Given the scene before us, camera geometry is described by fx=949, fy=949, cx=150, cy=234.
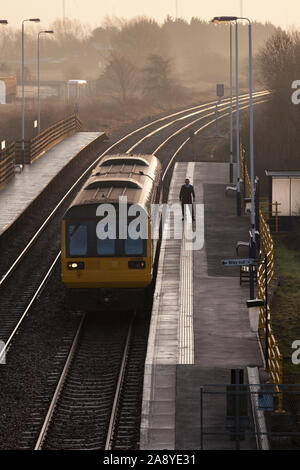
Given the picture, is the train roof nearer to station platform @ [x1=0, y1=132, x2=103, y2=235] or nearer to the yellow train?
the yellow train

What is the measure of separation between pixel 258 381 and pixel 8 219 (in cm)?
1744

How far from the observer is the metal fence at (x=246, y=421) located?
15.5 metres

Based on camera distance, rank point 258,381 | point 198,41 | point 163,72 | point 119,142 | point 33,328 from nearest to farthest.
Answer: point 258,381, point 33,328, point 119,142, point 163,72, point 198,41

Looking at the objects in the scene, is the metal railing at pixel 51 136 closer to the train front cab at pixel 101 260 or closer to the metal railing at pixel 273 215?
the metal railing at pixel 273 215

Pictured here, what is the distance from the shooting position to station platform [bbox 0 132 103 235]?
3584cm

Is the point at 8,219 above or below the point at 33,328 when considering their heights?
above

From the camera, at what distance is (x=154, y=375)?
61.6ft

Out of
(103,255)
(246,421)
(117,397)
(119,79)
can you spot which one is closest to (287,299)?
(103,255)

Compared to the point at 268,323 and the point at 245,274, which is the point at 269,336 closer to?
the point at 268,323

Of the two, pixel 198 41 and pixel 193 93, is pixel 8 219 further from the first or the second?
pixel 198 41

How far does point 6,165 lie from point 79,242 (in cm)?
2102

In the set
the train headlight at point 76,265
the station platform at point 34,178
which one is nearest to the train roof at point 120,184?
the train headlight at point 76,265

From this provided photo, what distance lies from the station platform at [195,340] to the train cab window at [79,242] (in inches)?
92.9

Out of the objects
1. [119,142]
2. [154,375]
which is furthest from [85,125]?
[154,375]
